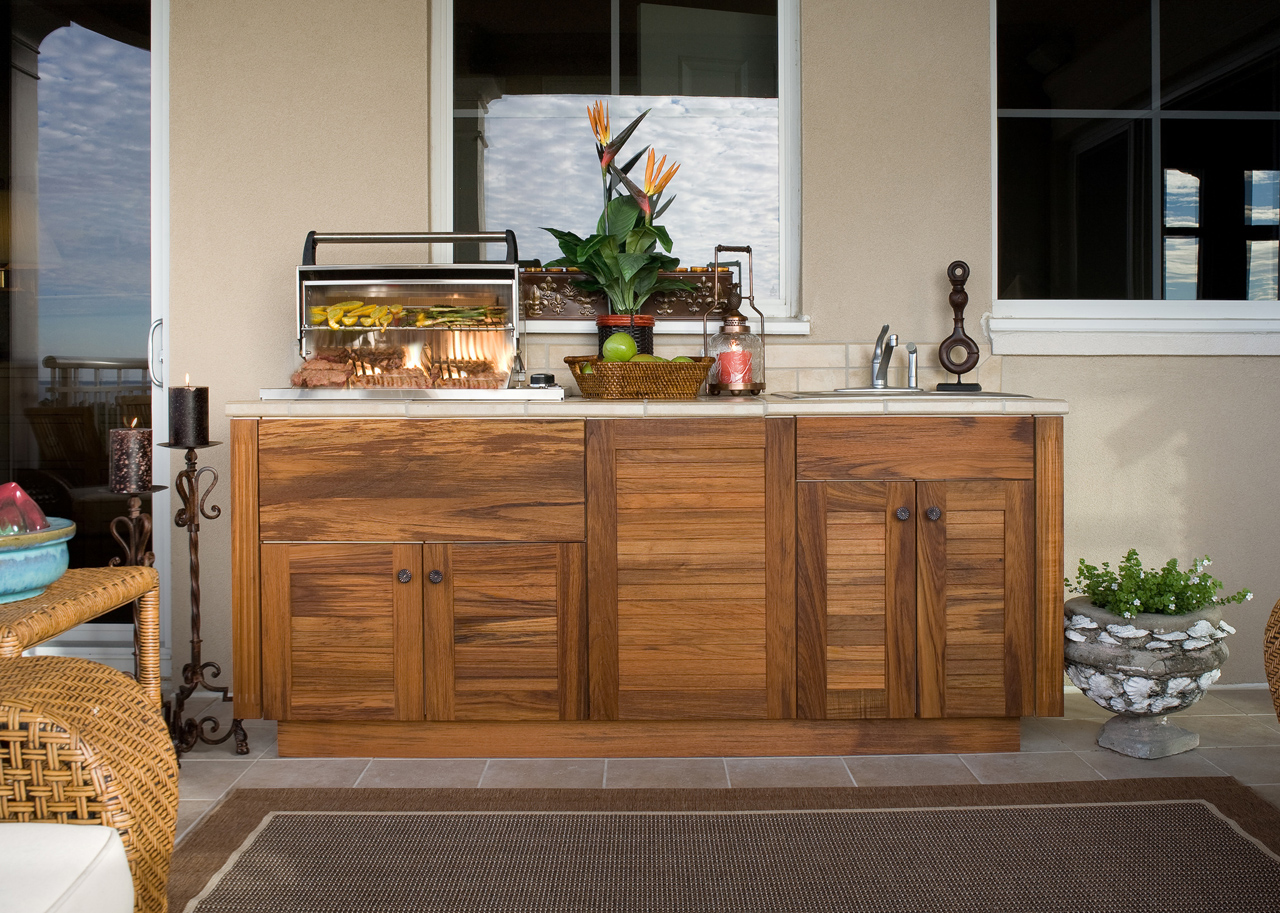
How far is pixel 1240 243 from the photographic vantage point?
3.09 metres

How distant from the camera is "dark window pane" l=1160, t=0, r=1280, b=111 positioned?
3.04 meters

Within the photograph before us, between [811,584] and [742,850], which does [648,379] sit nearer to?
[811,584]

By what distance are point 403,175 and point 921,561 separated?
1845mm

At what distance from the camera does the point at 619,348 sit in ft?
8.70

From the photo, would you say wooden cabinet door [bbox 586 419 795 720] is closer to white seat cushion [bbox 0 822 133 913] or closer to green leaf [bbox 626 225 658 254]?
green leaf [bbox 626 225 658 254]

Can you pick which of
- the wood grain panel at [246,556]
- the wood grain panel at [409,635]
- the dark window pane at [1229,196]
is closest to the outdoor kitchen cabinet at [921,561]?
the wood grain panel at [409,635]

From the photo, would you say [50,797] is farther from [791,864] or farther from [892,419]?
[892,419]

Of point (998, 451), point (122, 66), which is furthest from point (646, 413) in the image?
point (122, 66)

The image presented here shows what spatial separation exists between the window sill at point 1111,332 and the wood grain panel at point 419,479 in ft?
4.74

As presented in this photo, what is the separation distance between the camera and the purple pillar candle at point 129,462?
234 cm

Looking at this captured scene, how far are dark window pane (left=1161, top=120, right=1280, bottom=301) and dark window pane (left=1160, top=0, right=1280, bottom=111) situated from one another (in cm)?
7

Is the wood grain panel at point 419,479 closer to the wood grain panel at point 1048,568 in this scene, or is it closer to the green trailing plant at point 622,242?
the green trailing plant at point 622,242

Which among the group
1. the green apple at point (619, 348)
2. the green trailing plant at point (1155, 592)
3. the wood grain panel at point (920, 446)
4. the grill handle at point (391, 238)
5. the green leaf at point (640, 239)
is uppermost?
the green leaf at point (640, 239)

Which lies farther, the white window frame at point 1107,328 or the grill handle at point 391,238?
the white window frame at point 1107,328
